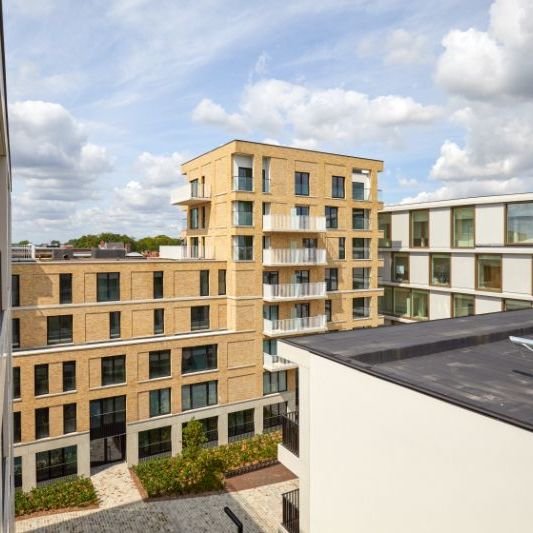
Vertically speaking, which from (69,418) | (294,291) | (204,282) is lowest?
(69,418)

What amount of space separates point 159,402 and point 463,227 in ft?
87.5

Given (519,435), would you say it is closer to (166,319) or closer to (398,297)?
(166,319)

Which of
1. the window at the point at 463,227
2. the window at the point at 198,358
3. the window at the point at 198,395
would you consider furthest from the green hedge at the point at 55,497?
the window at the point at 463,227

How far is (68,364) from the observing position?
1033 inches

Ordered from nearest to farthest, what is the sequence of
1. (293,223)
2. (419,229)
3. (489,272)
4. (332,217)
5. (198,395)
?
(198,395)
(293,223)
(489,272)
(332,217)
(419,229)

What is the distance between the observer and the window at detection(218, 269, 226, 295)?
103 feet

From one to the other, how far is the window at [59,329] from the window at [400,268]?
28.6 metres

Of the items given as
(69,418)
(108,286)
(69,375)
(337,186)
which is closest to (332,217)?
(337,186)

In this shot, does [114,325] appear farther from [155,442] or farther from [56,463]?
[56,463]

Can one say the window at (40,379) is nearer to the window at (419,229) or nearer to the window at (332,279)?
the window at (332,279)

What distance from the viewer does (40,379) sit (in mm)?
25469

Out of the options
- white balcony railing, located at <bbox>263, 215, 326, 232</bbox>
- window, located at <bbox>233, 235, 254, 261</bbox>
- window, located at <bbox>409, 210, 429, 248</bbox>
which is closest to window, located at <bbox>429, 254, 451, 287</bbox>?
window, located at <bbox>409, 210, 429, 248</bbox>

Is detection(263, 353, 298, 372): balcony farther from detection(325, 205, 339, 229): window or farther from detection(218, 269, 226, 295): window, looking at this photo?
detection(325, 205, 339, 229): window

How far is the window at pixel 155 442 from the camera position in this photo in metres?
28.3
